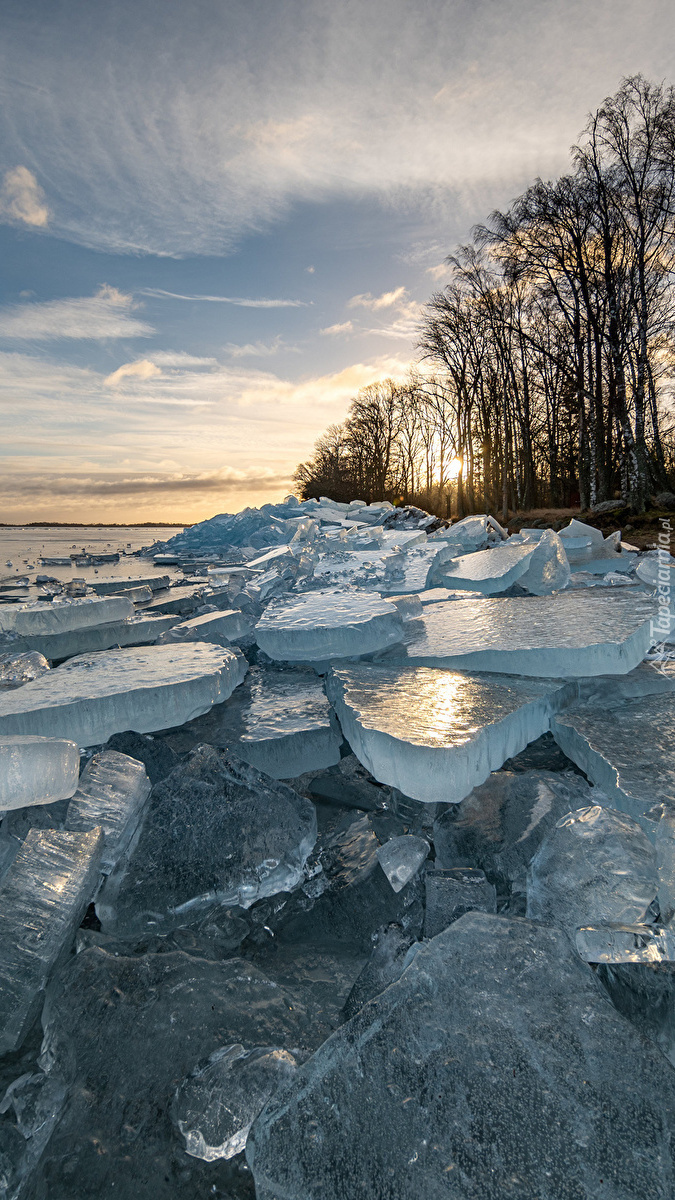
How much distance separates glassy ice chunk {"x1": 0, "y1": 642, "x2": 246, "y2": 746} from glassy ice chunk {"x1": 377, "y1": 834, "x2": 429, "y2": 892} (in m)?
1.12

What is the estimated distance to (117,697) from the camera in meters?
2.21

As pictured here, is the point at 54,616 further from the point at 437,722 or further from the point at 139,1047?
the point at 139,1047

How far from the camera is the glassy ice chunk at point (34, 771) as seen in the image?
158cm

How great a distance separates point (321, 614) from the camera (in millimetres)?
3150

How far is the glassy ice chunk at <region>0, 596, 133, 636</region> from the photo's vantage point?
398cm

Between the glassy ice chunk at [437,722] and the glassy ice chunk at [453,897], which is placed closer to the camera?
the glassy ice chunk at [453,897]

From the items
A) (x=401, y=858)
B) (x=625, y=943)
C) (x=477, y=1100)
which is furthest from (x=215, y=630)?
(x=477, y=1100)

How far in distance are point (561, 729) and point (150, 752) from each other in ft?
5.15

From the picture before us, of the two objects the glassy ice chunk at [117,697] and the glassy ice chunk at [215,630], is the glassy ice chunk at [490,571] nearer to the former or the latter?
the glassy ice chunk at [215,630]

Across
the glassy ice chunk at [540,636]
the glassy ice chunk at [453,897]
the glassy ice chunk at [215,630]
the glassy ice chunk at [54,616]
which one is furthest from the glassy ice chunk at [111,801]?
the glassy ice chunk at [54,616]

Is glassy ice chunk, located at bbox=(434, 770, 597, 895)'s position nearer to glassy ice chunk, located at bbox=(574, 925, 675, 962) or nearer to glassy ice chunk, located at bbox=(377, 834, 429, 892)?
glassy ice chunk, located at bbox=(377, 834, 429, 892)

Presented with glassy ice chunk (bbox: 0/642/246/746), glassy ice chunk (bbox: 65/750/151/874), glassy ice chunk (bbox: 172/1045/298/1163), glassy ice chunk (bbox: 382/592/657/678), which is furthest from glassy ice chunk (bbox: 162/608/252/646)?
glassy ice chunk (bbox: 172/1045/298/1163)

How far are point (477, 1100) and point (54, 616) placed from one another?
3922mm

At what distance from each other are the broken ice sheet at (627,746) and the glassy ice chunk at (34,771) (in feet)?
5.53
